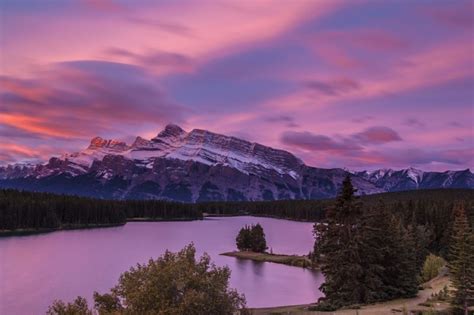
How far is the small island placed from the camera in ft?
435

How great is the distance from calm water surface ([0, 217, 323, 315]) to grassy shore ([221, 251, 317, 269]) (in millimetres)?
3740

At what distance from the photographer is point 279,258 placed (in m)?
139

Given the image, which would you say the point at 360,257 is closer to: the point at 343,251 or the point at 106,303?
the point at 343,251

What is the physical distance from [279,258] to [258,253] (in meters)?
13.2

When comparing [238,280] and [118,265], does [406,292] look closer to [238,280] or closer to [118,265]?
[238,280]

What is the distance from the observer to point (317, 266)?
126375mm

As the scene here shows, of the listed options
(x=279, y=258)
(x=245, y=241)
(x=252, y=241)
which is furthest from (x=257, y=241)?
(x=279, y=258)

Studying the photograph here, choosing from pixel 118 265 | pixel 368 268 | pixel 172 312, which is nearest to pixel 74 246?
pixel 118 265

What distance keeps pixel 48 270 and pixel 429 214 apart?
9114 centimetres

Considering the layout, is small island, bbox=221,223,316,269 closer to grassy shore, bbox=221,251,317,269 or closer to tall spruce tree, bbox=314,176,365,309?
grassy shore, bbox=221,251,317,269

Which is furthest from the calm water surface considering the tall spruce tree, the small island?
the tall spruce tree

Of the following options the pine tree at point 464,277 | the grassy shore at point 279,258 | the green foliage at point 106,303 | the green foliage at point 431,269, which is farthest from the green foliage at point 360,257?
the grassy shore at point 279,258

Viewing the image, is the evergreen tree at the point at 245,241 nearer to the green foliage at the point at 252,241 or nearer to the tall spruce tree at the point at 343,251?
the green foliage at the point at 252,241

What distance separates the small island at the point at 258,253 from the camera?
133 meters
